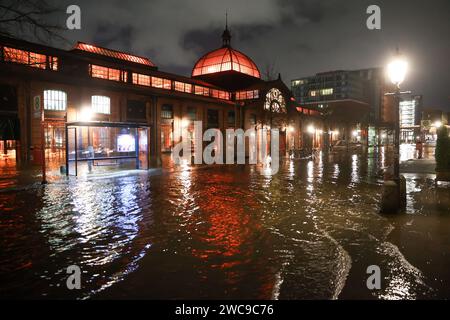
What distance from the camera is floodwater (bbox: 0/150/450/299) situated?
4418 millimetres

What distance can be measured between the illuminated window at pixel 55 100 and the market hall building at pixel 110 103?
7 cm

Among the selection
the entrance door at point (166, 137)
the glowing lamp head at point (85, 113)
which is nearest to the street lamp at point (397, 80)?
the glowing lamp head at point (85, 113)

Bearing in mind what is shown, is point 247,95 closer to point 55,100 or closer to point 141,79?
point 141,79

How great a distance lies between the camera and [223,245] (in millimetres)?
6164

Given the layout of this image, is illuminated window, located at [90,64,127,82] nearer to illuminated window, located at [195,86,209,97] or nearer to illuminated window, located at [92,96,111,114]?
illuminated window, located at [92,96,111,114]

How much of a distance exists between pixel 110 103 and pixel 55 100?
5243mm

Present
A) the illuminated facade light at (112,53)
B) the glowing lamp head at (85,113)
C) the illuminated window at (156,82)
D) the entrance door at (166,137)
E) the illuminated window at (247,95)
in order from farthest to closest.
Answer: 1. the illuminated window at (247,95)
2. the illuminated window at (156,82)
3. the entrance door at (166,137)
4. the illuminated facade light at (112,53)
5. the glowing lamp head at (85,113)

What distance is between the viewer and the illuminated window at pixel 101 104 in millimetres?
28786

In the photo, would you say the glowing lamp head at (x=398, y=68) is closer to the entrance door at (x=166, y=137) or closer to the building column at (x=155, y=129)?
the building column at (x=155, y=129)

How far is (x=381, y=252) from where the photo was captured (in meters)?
5.75

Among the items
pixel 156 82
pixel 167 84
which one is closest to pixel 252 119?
pixel 167 84

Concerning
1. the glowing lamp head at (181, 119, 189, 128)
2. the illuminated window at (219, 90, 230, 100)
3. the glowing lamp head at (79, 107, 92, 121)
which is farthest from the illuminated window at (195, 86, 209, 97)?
the glowing lamp head at (79, 107, 92, 121)

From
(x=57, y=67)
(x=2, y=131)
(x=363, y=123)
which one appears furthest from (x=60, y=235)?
(x=363, y=123)

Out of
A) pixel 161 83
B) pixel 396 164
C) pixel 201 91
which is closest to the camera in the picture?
pixel 396 164
